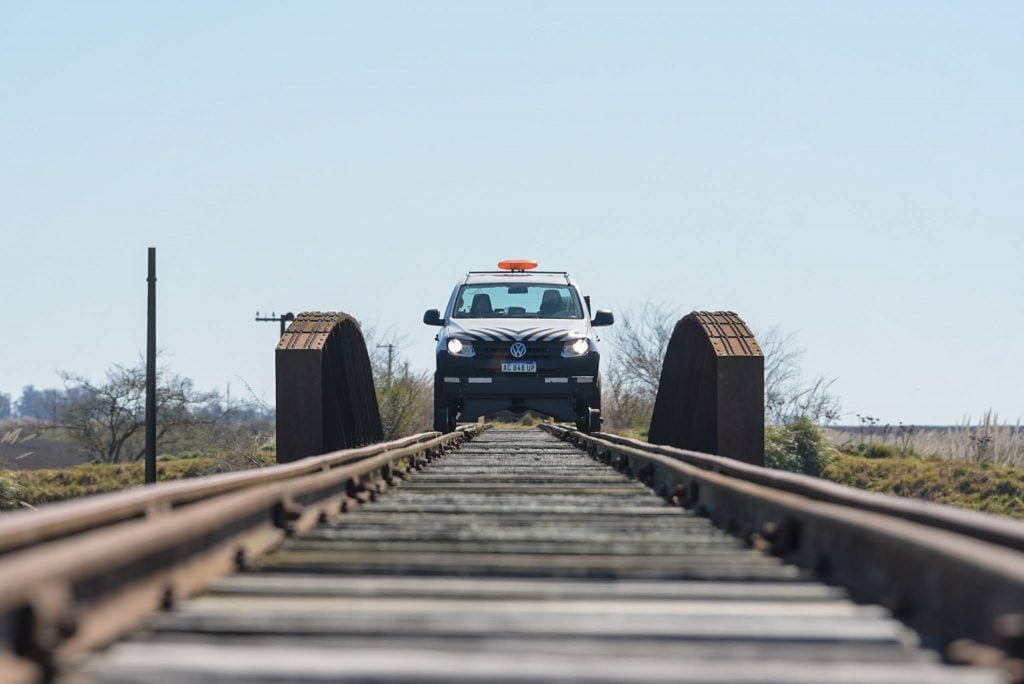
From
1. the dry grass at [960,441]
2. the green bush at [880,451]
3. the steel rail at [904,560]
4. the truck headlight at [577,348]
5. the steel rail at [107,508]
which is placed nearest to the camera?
the steel rail at [904,560]

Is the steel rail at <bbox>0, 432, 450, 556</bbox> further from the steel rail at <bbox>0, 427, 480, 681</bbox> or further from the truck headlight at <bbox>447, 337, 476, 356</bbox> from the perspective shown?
the truck headlight at <bbox>447, 337, 476, 356</bbox>

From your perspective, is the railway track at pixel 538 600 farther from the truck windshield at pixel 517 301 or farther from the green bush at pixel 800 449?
the green bush at pixel 800 449

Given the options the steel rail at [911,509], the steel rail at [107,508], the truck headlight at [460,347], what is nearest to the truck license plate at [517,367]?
the truck headlight at [460,347]

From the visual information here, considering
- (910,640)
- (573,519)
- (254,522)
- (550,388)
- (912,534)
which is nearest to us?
(910,640)

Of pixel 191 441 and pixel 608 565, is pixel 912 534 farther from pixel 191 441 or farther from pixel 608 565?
pixel 191 441

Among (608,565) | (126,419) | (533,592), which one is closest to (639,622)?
(533,592)

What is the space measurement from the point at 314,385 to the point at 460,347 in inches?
155

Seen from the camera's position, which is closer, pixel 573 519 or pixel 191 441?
pixel 573 519

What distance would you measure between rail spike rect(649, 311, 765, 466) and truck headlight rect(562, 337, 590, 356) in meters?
1.31

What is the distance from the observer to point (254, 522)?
19.5ft

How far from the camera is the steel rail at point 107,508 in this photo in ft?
15.2

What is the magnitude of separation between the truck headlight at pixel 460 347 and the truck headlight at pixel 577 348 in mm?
1043

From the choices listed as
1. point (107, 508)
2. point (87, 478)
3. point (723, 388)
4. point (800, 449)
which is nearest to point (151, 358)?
point (800, 449)

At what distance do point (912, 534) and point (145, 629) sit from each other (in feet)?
7.23
